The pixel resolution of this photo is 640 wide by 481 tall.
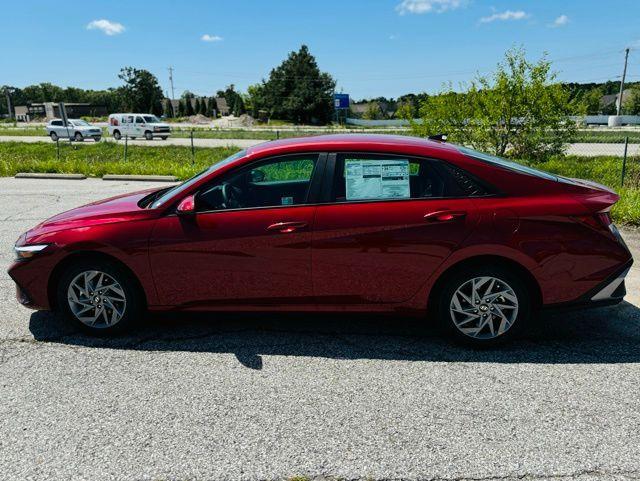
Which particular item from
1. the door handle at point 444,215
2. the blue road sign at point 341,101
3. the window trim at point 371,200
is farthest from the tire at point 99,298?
the blue road sign at point 341,101

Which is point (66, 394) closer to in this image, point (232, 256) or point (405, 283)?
point (232, 256)

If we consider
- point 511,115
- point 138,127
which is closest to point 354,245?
point 511,115

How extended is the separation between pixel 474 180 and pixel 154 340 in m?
2.77

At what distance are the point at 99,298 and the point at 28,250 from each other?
678mm

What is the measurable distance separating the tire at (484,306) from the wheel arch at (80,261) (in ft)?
7.67

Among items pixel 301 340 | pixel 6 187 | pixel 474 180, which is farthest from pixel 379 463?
pixel 6 187

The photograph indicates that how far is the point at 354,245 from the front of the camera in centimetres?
385

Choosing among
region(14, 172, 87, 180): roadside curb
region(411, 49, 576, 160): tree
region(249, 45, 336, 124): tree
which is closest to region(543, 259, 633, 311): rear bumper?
region(411, 49, 576, 160): tree

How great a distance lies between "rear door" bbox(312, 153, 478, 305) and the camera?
3.81 m

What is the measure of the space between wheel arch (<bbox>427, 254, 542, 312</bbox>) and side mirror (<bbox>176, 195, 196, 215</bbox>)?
74.9 inches

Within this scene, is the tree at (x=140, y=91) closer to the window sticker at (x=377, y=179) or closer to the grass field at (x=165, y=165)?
the grass field at (x=165, y=165)

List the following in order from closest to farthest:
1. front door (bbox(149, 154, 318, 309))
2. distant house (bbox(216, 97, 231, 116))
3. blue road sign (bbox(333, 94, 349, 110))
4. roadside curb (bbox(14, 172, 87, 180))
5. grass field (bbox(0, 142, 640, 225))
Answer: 1. front door (bbox(149, 154, 318, 309))
2. grass field (bbox(0, 142, 640, 225))
3. roadside curb (bbox(14, 172, 87, 180))
4. blue road sign (bbox(333, 94, 349, 110))
5. distant house (bbox(216, 97, 231, 116))

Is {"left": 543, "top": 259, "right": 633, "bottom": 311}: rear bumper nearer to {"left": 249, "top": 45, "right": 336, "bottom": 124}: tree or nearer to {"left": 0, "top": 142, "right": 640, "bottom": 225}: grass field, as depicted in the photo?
{"left": 0, "top": 142, "right": 640, "bottom": 225}: grass field

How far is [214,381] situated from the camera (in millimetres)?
3521
